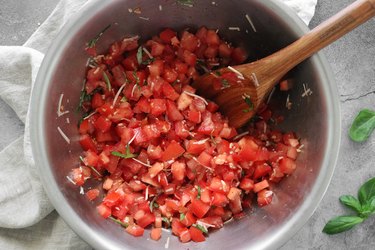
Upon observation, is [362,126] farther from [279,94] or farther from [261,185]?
[261,185]

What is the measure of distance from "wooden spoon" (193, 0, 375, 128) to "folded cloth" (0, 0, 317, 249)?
1.46ft

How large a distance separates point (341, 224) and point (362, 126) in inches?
13.8

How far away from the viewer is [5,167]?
6.62ft

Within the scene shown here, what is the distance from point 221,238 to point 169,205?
0.60ft

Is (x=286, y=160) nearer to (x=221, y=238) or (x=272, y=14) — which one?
(x=221, y=238)

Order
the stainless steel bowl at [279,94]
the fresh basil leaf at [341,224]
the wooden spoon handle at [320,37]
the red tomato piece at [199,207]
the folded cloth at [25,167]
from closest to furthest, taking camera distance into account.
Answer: the wooden spoon handle at [320,37], the stainless steel bowl at [279,94], the red tomato piece at [199,207], the folded cloth at [25,167], the fresh basil leaf at [341,224]

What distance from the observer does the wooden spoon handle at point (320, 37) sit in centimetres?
147

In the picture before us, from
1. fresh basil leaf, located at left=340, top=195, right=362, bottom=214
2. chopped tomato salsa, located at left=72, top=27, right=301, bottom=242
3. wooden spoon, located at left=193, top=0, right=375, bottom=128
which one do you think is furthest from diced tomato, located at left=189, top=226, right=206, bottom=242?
fresh basil leaf, located at left=340, top=195, right=362, bottom=214

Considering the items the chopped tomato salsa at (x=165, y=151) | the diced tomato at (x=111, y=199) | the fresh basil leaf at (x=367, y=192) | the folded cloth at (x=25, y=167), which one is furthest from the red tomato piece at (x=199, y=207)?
the fresh basil leaf at (x=367, y=192)

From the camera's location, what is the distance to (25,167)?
2.02m

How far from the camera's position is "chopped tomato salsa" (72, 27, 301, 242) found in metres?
1.77

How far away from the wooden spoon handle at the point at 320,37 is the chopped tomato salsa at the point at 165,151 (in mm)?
169

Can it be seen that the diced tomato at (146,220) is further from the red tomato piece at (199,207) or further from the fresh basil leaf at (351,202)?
the fresh basil leaf at (351,202)

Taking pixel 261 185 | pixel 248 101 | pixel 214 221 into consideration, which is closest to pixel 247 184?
pixel 261 185
